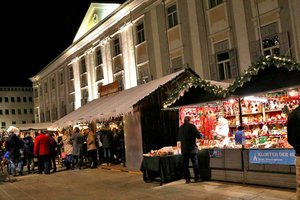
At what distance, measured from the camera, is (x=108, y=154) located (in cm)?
1617

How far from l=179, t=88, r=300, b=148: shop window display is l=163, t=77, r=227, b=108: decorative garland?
107 centimetres

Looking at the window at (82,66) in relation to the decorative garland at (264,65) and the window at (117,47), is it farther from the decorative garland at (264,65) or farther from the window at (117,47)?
the decorative garland at (264,65)

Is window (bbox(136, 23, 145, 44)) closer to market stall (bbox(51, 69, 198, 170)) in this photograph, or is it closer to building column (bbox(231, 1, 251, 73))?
building column (bbox(231, 1, 251, 73))

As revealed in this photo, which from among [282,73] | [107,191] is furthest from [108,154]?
[282,73]

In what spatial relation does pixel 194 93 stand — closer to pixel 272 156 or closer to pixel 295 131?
pixel 272 156

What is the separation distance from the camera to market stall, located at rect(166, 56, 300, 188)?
8.38 metres

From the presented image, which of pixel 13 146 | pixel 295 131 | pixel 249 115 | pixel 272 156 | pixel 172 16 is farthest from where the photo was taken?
pixel 172 16

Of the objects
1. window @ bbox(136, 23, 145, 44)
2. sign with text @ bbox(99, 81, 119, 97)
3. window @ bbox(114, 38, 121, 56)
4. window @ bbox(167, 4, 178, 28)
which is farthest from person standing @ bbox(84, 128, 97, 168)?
window @ bbox(114, 38, 121, 56)

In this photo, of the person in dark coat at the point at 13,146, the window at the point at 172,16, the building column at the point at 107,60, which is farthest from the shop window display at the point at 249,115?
the building column at the point at 107,60

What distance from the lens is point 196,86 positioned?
11.1 m

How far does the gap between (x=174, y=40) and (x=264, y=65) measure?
11.5 meters

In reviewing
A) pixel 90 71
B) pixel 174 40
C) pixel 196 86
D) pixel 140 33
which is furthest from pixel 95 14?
pixel 196 86

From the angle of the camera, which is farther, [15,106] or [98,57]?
[15,106]

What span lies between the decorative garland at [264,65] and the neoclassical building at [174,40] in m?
5.53
